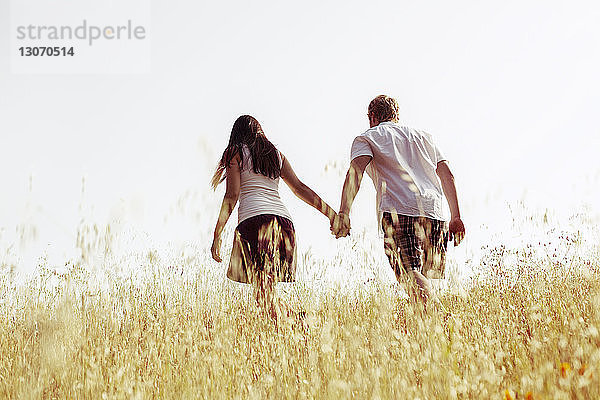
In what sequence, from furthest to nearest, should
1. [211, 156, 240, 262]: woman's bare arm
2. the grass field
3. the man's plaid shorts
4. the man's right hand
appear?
[211, 156, 240, 262]: woman's bare arm < the man's right hand < the man's plaid shorts < the grass field

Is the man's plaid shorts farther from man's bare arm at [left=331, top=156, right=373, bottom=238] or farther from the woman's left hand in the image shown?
the woman's left hand

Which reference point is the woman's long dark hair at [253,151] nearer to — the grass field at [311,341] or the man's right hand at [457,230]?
the grass field at [311,341]

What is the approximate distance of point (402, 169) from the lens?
11.1ft

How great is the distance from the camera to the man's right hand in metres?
3.43

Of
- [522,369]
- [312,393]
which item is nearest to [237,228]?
[312,393]

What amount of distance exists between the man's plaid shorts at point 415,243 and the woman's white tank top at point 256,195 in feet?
2.23

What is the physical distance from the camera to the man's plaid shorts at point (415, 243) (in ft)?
10.7

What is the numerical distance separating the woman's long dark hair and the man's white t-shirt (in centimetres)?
53

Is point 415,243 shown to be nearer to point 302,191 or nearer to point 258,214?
point 302,191

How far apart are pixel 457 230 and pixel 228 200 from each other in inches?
53.7

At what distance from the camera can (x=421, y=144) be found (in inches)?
139

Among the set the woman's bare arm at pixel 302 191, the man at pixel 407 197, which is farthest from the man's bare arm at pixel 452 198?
the woman's bare arm at pixel 302 191

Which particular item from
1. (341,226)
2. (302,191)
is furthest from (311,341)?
(302,191)

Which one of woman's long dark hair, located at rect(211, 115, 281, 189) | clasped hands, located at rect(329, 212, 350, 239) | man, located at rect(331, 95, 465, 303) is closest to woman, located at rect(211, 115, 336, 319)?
woman's long dark hair, located at rect(211, 115, 281, 189)
